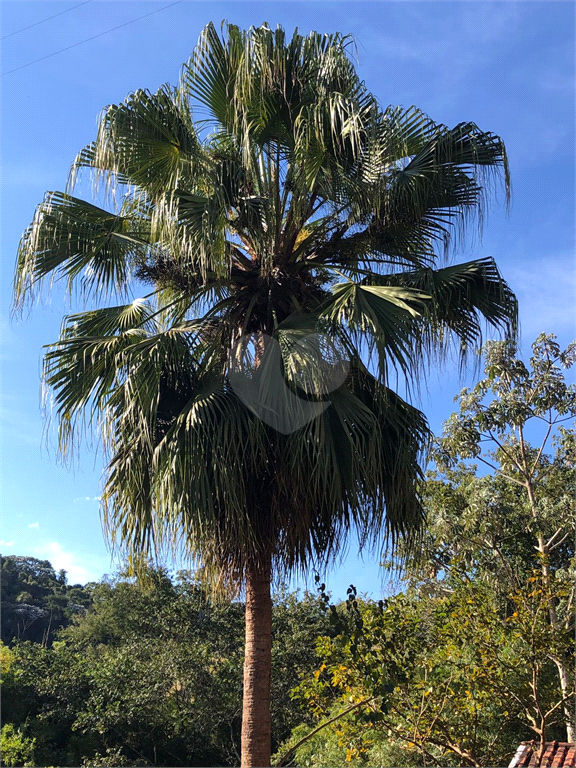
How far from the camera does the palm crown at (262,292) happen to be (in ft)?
15.2

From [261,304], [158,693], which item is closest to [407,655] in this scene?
[261,304]

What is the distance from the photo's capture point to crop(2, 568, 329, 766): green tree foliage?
15000 millimetres

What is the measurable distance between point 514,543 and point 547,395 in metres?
3.06

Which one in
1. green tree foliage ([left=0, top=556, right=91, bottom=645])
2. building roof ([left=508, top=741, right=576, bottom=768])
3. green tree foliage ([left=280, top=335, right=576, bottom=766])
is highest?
green tree foliage ([left=0, top=556, right=91, bottom=645])

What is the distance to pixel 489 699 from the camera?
7.55 meters

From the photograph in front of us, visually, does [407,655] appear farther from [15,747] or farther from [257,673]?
[15,747]

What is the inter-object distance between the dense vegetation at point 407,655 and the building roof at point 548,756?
1.21 feet

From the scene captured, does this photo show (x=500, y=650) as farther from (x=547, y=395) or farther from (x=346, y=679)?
(x=547, y=395)

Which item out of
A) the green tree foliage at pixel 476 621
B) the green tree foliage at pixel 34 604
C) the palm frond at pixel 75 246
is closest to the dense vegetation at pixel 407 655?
the green tree foliage at pixel 476 621

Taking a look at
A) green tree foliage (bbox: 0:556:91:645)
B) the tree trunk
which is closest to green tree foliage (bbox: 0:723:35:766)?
the tree trunk

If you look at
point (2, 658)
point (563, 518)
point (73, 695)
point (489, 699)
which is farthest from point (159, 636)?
point (489, 699)

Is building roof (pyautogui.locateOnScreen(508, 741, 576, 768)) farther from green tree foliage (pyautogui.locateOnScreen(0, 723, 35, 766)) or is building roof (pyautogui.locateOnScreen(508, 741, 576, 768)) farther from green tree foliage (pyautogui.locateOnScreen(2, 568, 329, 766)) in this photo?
green tree foliage (pyautogui.locateOnScreen(0, 723, 35, 766))

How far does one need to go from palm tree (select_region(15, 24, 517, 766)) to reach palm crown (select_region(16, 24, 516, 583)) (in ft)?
0.05

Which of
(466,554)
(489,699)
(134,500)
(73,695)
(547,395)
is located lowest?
A: (489,699)
